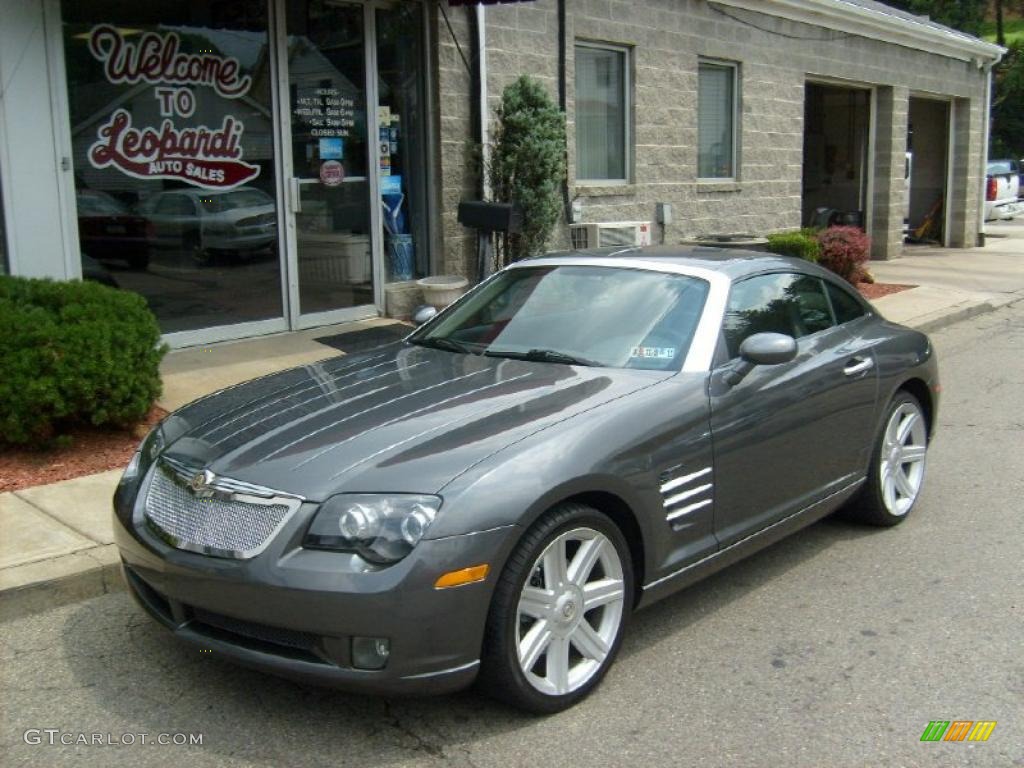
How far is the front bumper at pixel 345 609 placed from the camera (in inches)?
129

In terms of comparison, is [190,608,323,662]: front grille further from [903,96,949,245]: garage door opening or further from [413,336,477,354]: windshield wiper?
[903,96,949,245]: garage door opening

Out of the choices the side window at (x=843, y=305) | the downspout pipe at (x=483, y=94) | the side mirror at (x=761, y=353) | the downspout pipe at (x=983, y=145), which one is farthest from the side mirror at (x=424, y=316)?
the downspout pipe at (x=983, y=145)

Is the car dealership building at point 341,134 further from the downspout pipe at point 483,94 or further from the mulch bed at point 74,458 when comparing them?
the mulch bed at point 74,458

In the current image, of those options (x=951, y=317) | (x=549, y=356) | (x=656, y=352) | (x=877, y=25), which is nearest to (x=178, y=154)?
(x=549, y=356)

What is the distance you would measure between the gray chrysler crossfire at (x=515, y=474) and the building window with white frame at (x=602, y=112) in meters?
7.40

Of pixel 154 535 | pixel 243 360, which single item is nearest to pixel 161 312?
pixel 243 360

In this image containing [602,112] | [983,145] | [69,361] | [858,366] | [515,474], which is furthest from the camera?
[983,145]

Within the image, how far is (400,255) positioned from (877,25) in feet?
34.0

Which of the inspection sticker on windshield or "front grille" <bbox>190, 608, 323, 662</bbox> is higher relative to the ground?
the inspection sticker on windshield

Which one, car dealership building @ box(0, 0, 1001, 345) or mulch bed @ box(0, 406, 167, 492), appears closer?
mulch bed @ box(0, 406, 167, 492)

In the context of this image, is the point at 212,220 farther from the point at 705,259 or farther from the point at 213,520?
the point at 213,520

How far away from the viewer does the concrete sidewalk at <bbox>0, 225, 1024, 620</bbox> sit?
4738 millimetres

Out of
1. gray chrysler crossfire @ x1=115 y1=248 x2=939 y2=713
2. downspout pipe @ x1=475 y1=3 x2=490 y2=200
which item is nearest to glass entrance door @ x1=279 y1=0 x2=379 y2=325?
downspout pipe @ x1=475 y1=3 x2=490 y2=200

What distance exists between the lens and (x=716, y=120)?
14.5 meters
